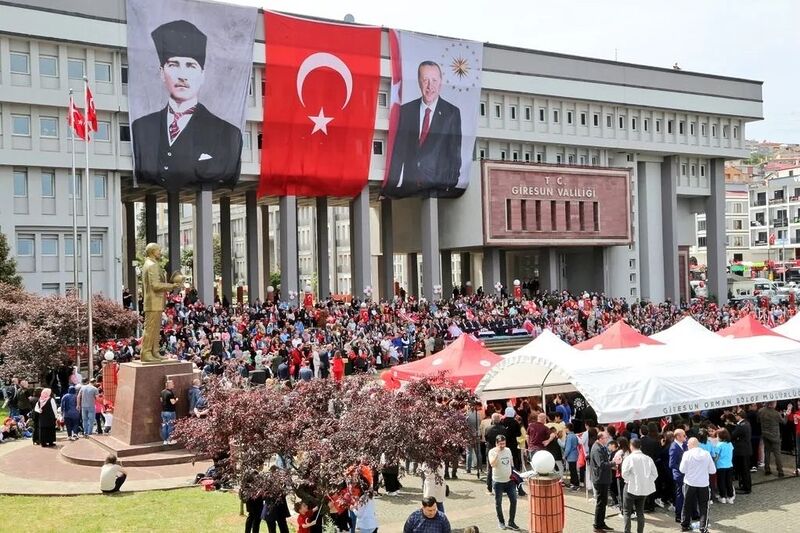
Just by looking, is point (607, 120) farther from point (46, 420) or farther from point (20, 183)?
point (46, 420)

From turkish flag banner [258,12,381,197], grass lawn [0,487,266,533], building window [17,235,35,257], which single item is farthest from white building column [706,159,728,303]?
grass lawn [0,487,266,533]

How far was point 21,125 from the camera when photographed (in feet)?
134

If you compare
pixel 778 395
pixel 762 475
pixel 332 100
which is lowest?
pixel 762 475

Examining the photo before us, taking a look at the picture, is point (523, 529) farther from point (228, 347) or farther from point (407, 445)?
point (228, 347)

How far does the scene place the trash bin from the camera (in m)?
12.4

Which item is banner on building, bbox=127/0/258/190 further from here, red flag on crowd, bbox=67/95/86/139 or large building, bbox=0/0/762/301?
red flag on crowd, bbox=67/95/86/139

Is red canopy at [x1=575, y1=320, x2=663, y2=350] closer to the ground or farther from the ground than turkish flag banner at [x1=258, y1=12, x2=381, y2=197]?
closer to the ground

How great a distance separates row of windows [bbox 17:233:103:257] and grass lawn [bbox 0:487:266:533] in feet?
87.6

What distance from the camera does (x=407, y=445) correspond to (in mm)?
12008

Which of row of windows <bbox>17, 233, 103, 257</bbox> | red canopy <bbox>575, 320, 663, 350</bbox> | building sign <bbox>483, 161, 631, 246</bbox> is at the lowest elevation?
red canopy <bbox>575, 320, 663, 350</bbox>

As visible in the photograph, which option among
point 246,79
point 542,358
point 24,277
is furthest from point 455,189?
point 542,358

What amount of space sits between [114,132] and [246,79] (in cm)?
680

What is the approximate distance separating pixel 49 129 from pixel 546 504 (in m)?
35.5

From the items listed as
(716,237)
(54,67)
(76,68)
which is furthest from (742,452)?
(716,237)
